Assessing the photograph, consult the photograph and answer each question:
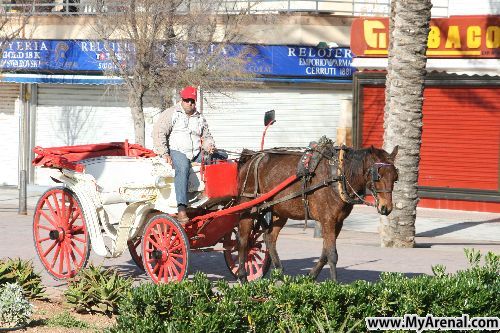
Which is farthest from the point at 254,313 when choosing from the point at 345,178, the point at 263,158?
the point at 263,158

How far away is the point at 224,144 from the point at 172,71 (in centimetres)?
627

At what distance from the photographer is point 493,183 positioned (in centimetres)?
2569

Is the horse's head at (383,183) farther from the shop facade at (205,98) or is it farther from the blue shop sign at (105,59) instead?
the shop facade at (205,98)

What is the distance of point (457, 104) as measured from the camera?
26.1 metres

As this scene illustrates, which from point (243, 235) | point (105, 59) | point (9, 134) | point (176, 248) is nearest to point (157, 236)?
point (176, 248)

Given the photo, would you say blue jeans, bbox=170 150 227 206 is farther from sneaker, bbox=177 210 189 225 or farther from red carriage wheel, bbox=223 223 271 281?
red carriage wheel, bbox=223 223 271 281

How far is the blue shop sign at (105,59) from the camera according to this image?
1144 inches

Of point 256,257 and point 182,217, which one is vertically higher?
point 182,217

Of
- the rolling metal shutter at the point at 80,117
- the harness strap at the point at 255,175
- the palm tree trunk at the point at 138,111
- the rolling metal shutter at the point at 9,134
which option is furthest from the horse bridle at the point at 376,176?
the rolling metal shutter at the point at 9,134

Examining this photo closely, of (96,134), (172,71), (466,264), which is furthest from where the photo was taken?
(96,134)

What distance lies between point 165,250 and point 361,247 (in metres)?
6.39

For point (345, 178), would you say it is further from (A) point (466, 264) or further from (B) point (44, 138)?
(B) point (44, 138)

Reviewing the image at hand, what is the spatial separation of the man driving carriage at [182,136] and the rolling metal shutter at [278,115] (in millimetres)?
16552

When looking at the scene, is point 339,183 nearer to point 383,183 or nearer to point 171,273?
point 383,183
